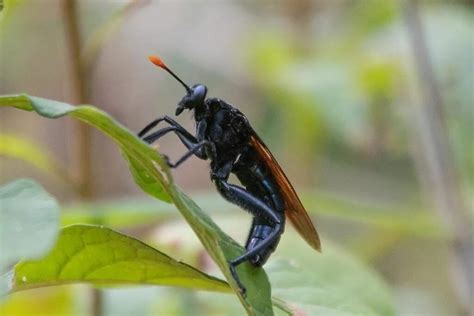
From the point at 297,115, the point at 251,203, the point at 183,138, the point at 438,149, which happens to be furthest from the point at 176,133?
the point at 297,115

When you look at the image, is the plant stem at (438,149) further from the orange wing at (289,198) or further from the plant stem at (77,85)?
the plant stem at (77,85)

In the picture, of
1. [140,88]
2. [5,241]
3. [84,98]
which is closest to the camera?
[5,241]

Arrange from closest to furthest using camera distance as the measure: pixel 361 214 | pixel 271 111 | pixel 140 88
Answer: pixel 361 214 < pixel 271 111 < pixel 140 88

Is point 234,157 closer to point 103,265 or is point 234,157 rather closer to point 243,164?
point 243,164

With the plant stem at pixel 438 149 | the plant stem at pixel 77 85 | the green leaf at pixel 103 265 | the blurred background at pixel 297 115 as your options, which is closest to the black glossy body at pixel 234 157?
the blurred background at pixel 297 115

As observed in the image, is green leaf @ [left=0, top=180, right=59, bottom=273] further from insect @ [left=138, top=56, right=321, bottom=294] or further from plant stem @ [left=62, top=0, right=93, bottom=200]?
plant stem @ [left=62, top=0, right=93, bottom=200]

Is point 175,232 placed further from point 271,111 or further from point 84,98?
point 271,111

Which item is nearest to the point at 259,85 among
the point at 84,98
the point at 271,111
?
the point at 271,111
